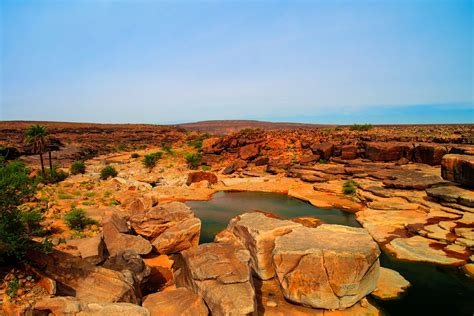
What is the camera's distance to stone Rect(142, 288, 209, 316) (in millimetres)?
7336

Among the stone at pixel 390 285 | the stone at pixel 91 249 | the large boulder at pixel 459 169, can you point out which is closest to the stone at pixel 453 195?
the large boulder at pixel 459 169

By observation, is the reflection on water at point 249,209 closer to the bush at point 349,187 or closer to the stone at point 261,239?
the bush at point 349,187

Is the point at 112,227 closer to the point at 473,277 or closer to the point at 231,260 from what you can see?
the point at 231,260

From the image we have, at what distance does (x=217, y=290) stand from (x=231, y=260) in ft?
4.06

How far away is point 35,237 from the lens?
12.6 m

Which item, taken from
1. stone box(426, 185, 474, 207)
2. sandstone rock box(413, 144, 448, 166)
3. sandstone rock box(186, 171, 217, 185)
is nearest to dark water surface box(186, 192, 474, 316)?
stone box(426, 185, 474, 207)

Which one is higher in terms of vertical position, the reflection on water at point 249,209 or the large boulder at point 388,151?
the large boulder at point 388,151

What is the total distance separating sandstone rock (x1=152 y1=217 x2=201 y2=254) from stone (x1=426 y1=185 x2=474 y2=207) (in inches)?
559

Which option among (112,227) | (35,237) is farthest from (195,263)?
(35,237)

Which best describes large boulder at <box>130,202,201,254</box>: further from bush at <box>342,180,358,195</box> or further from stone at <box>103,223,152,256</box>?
bush at <box>342,180,358,195</box>

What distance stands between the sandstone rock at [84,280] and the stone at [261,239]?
4.05m

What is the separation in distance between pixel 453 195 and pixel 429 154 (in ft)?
39.5

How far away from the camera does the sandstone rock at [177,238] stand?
12484 millimetres

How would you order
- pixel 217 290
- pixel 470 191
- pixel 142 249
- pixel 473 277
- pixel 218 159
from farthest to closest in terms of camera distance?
pixel 218 159 < pixel 470 191 < pixel 142 249 < pixel 473 277 < pixel 217 290
